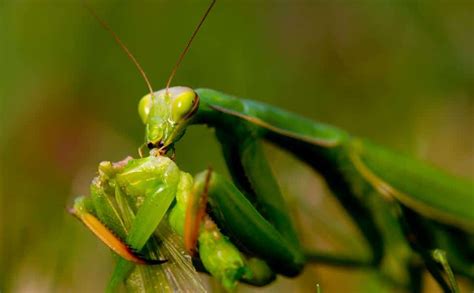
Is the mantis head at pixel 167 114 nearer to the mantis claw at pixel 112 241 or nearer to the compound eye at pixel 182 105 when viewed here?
the compound eye at pixel 182 105

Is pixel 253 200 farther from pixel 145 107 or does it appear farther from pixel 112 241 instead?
pixel 112 241

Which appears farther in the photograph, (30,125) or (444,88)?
(444,88)

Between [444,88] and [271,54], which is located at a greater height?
[271,54]

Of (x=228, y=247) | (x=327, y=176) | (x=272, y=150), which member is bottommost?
(x=272, y=150)

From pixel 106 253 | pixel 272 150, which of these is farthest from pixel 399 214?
pixel 272 150

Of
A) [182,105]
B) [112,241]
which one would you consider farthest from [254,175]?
[112,241]

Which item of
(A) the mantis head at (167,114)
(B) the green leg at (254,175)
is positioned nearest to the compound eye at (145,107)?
(A) the mantis head at (167,114)

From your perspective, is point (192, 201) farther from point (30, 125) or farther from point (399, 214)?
point (30, 125)
